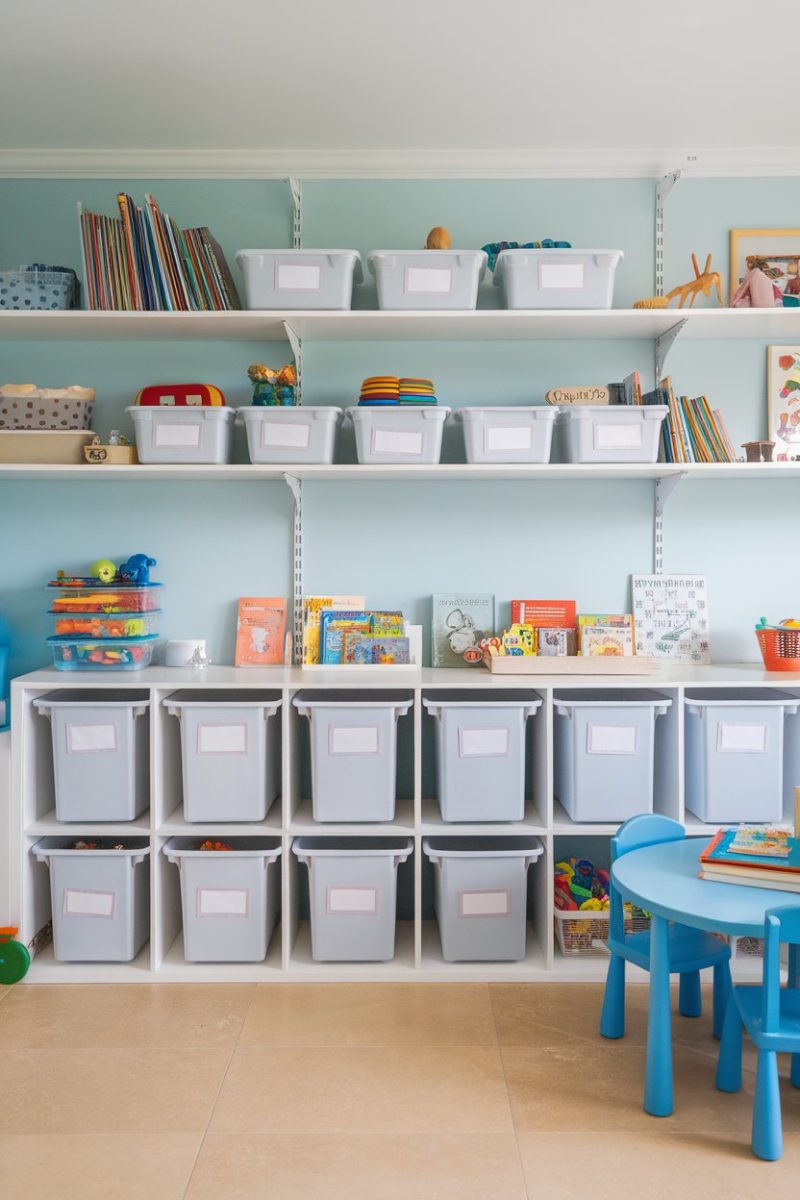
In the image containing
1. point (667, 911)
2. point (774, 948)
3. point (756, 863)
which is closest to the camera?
point (774, 948)

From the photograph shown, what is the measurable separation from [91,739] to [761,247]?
267 cm

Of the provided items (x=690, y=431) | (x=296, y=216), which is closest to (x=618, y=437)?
(x=690, y=431)

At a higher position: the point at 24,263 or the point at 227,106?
the point at 227,106

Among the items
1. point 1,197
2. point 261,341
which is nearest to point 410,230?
point 261,341

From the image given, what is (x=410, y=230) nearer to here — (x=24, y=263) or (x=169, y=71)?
(x=169, y=71)

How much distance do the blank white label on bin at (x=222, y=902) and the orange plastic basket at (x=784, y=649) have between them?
5.74ft

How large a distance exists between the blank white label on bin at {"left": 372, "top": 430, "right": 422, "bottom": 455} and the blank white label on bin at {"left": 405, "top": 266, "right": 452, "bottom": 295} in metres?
0.42

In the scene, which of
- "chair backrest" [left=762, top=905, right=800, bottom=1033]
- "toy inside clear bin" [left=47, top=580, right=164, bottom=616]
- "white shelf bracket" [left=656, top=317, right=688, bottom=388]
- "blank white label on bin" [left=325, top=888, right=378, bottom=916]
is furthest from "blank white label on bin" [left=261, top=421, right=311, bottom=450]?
"chair backrest" [left=762, top=905, right=800, bottom=1033]

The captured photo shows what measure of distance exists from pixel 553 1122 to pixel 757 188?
2.88m

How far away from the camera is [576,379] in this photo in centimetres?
321

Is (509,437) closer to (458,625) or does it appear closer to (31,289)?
(458,625)

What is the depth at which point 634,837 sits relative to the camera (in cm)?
239

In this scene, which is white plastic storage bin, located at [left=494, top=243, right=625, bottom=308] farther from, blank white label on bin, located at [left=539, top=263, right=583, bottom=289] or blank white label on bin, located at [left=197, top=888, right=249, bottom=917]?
blank white label on bin, located at [left=197, top=888, right=249, bottom=917]

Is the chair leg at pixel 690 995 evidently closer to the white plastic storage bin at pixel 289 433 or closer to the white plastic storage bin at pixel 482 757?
the white plastic storage bin at pixel 482 757
